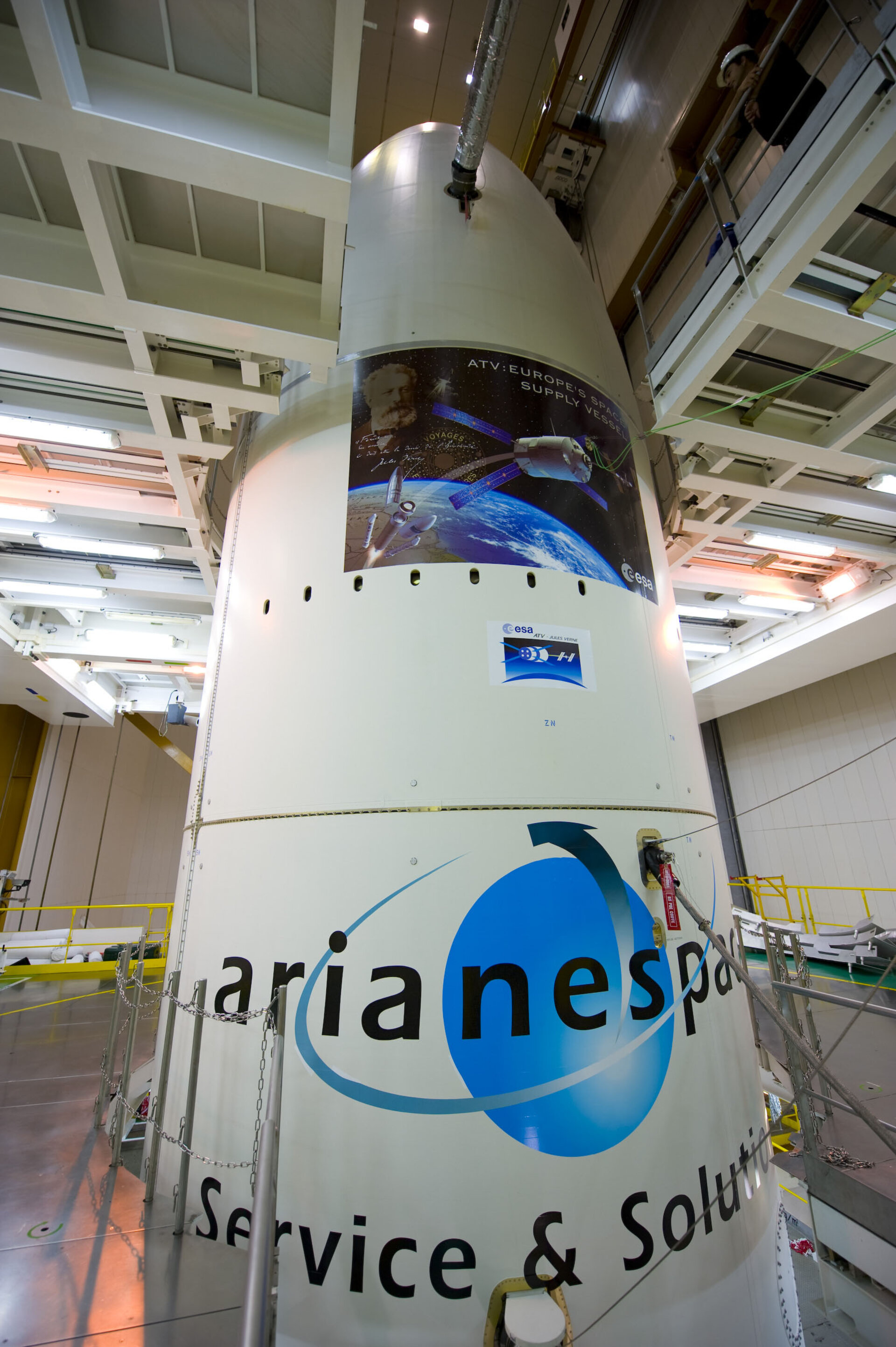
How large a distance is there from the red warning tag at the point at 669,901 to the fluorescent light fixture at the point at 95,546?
6.50m

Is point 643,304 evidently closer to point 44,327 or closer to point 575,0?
point 575,0

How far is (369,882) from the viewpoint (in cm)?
310

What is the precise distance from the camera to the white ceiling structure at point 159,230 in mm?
3131

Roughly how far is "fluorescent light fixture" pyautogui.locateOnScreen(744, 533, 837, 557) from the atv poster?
12.2 ft

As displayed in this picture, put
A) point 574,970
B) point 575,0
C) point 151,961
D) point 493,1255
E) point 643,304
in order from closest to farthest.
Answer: point 493,1255
point 574,970
point 575,0
point 643,304
point 151,961

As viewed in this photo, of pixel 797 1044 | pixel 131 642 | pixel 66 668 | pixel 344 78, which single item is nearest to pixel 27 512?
pixel 131 642

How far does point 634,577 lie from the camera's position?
4309 millimetres

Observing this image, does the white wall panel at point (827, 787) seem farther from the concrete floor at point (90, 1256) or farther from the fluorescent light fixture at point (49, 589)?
the fluorescent light fixture at point (49, 589)

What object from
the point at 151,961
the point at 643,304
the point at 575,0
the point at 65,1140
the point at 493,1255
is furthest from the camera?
the point at 151,961

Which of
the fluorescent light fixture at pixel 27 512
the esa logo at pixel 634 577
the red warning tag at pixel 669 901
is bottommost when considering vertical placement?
the red warning tag at pixel 669 901

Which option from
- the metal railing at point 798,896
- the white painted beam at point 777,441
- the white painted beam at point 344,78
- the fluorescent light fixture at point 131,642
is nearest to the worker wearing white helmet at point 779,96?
the white painted beam at point 777,441

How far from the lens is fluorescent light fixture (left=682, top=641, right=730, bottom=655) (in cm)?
1099

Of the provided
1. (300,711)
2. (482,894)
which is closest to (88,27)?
(300,711)

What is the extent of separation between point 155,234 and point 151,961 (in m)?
11.7
